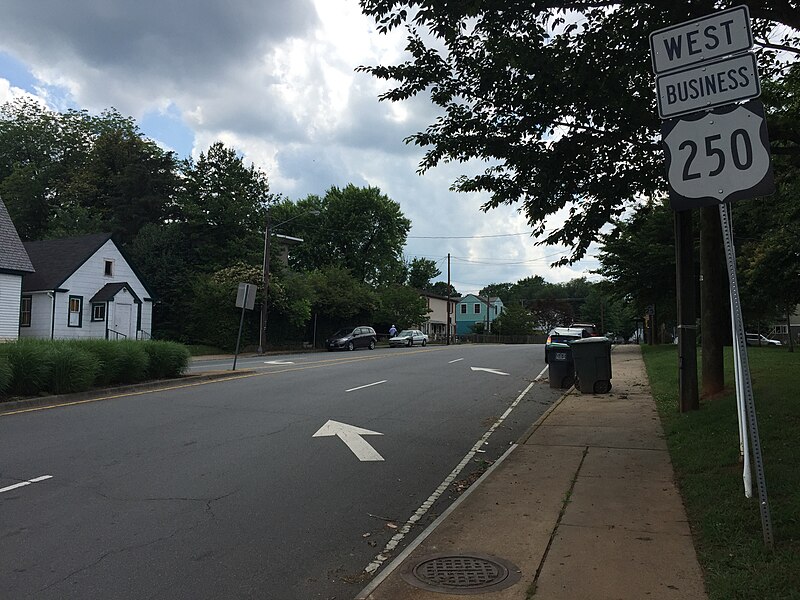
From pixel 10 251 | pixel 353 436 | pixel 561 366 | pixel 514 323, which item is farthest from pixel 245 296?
pixel 514 323

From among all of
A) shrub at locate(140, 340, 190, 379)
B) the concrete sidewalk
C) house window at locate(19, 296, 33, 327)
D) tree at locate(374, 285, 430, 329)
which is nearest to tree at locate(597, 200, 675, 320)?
shrub at locate(140, 340, 190, 379)

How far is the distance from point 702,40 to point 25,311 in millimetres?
34181

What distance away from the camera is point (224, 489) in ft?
21.2

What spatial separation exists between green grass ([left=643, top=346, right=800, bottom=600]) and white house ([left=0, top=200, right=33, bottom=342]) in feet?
92.4

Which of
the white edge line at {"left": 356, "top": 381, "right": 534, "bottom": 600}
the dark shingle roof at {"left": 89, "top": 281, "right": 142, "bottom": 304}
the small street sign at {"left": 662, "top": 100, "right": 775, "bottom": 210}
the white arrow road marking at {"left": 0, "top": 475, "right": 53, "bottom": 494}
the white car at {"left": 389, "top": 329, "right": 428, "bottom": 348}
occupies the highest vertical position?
the dark shingle roof at {"left": 89, "top": 281, "right": 142, "bottom": 304}

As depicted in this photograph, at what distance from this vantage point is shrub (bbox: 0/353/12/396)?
11359 millimetres

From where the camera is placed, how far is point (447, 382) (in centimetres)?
1695

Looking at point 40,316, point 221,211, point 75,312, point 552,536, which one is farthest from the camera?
point 221,211

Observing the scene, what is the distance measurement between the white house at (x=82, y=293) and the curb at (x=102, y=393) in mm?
16283

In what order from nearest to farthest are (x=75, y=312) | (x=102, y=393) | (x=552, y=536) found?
(x=552, y=536)
(x=102, y=393)
(x=75, y=312)

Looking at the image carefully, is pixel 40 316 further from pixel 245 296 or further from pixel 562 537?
pixel 562 537

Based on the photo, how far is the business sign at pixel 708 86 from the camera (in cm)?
452

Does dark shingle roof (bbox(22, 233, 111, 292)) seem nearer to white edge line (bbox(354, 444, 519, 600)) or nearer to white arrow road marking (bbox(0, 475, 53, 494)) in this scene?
white arrow road marking (bbox(0, 475, 53, 494))

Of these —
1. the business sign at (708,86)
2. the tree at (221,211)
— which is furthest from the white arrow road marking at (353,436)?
the tree at (221,211)
